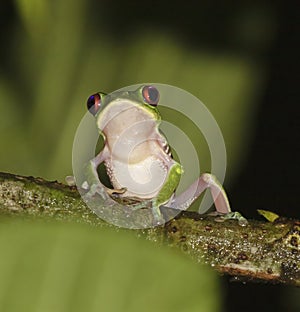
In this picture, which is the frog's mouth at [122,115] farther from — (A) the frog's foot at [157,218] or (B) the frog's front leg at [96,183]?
(A) the frog's foot at [157,218]

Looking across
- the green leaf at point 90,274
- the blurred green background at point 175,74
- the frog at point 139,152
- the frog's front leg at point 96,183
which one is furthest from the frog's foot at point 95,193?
the green leaf at point 90,274

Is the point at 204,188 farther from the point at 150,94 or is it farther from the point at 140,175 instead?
the point at 150,94

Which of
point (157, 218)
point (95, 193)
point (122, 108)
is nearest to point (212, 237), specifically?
point (157, 218)

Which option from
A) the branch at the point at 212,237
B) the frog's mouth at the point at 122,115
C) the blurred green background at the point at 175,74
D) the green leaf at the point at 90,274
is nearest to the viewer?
the green leaf at the point at 90,274

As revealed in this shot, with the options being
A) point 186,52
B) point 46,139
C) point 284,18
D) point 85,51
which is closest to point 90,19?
point 85,51

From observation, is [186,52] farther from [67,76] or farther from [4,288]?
[4,288]

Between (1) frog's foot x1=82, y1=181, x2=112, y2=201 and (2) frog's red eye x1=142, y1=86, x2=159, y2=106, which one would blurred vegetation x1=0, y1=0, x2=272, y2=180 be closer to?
(2) frog's red eye x1=142, y1=86, x2=159, y2=106

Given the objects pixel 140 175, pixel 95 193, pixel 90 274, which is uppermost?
pixel 90 274

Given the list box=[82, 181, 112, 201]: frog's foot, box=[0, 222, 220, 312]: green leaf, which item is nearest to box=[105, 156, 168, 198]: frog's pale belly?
box=[82, 181, 112, 201]: frog's foot
